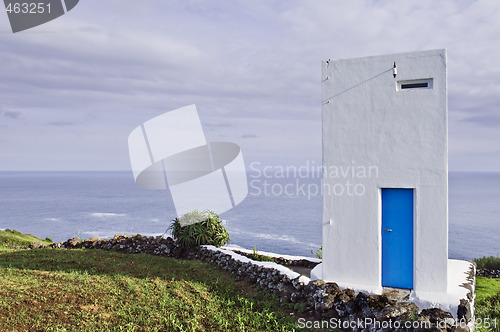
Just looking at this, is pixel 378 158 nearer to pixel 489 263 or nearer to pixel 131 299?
pixel 131 299

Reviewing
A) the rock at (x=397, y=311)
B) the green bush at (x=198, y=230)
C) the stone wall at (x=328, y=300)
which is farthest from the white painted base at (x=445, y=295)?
the green bush at (x=198, y=230)

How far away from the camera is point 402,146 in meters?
8.24

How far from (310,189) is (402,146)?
346 ft

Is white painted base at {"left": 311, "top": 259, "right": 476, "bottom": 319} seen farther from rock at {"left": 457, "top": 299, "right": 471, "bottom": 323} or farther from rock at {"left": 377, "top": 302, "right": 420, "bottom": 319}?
rock at {"left": 377, "top": 302, "right": 420, "bottom": 319}

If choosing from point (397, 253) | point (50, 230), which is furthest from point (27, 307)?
point (50, 230)

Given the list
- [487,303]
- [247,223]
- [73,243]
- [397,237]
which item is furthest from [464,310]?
[247,223]

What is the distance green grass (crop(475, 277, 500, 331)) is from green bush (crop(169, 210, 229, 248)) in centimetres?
695

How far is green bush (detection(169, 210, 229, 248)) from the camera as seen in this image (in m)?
12.0

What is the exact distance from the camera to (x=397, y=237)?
8.42 metres

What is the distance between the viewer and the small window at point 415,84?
819cm

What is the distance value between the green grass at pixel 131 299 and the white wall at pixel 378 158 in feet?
7.63

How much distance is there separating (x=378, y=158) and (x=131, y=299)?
566 cm

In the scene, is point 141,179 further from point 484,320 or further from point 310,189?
point 310,189

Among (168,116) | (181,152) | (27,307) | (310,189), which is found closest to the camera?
(27,307)
